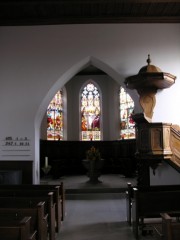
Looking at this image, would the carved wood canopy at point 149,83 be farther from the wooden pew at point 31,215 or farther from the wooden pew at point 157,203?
Answer: the wooden pew at point 31,215

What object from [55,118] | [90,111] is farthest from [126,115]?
[55,118]

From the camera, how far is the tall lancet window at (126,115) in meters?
14.9

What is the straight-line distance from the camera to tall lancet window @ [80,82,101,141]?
1589 centimetres

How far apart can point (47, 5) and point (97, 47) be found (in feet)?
6.30

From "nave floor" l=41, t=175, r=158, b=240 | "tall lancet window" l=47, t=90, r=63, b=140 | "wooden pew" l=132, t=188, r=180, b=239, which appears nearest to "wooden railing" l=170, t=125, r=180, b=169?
"nave floor" l=41, t=175, r=158, b=240

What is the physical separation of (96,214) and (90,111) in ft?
30.2

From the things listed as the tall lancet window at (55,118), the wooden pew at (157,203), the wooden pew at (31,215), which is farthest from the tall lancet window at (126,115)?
the wooden pew at (31,215)

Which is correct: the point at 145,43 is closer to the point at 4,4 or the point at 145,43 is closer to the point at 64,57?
the point at 64,57

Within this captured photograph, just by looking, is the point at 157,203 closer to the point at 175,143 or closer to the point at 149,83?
the point at 175,143

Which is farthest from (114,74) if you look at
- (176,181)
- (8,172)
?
(8,172)

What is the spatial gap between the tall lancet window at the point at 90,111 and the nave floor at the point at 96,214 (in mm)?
5282

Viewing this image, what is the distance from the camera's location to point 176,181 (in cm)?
859

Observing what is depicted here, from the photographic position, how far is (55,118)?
15250 mm

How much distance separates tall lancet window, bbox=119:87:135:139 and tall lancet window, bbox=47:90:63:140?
310cm
